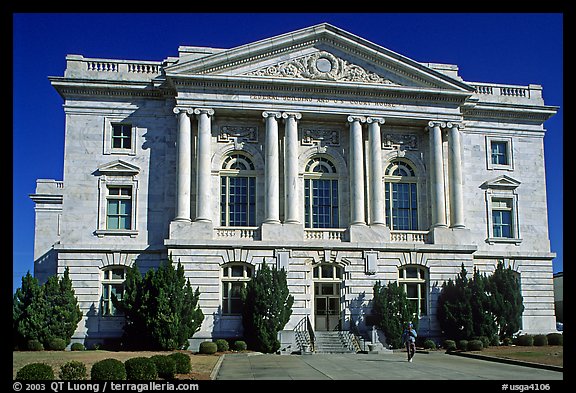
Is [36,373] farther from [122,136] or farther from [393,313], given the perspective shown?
[122,136]

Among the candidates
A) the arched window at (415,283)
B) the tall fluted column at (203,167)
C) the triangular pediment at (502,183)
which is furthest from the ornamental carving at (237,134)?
the triangular pediment at (502,183)

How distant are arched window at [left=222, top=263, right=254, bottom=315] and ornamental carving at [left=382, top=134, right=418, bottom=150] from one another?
1257cm

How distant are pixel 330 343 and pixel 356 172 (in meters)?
11.3

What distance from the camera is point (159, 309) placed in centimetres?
3781

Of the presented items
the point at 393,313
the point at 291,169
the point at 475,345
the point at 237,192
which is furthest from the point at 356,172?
the point at 475,345

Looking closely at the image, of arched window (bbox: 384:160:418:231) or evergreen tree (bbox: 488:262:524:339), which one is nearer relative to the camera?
evergreen tree (bbox: 488:262:524:339)

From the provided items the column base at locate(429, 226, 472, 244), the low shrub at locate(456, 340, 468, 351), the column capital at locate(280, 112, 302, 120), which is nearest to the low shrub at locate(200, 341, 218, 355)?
the low shrub at locate(456, 340, 468, 351)

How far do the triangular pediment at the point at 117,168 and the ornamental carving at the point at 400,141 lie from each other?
54.0 ft

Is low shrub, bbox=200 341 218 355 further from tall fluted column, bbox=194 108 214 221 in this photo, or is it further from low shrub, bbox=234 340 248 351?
tall fluted column, bbox=194 108 214 221

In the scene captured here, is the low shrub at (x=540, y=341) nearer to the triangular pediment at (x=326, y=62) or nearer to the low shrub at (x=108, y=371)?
the triangular pediment at (x=326, y=62)

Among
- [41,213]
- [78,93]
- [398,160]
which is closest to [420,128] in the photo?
[398,160]

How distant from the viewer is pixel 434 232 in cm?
4444

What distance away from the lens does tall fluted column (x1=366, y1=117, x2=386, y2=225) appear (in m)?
44.2

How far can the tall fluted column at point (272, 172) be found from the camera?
42938mm
